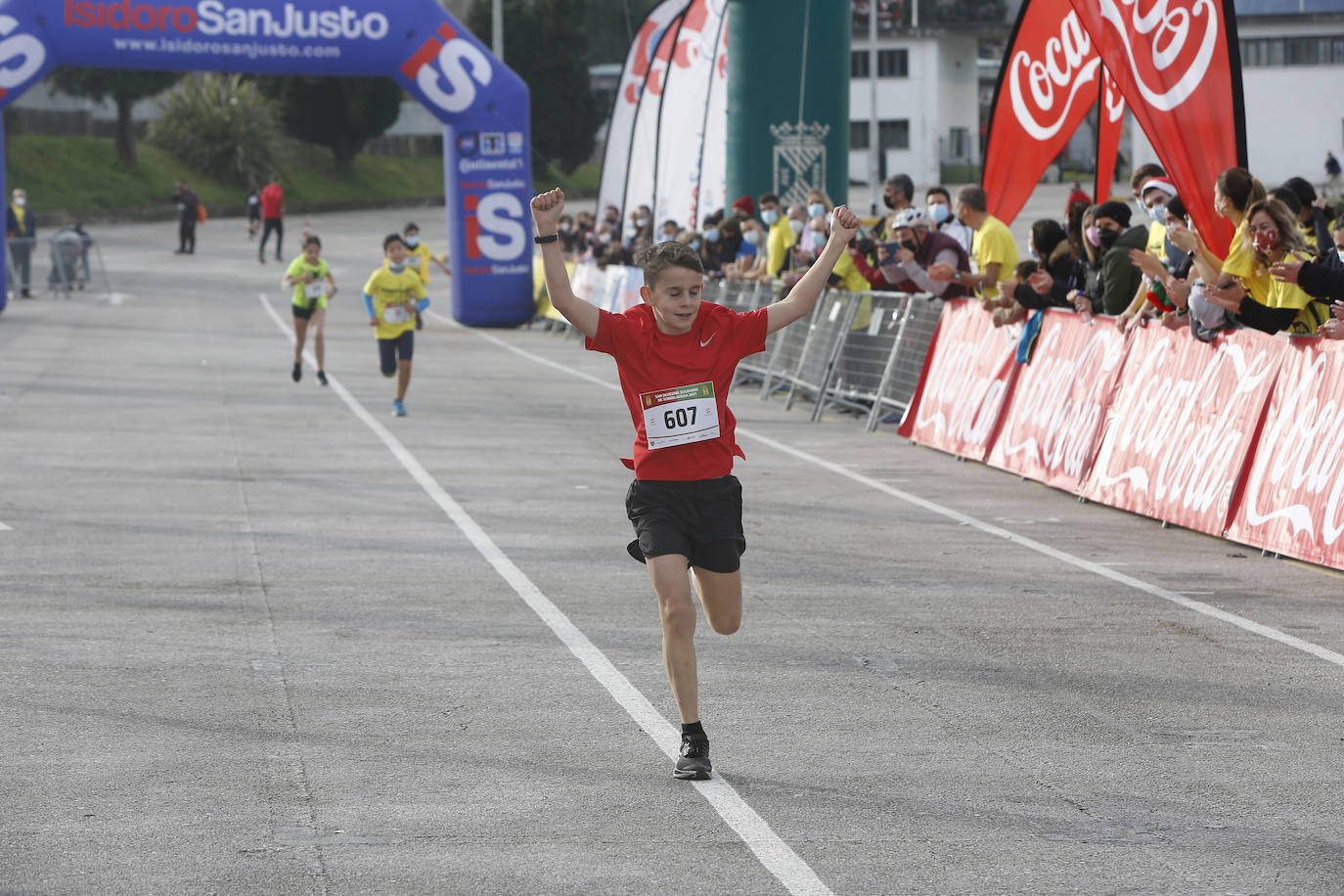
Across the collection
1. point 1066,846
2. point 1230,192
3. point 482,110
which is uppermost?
point 482,110

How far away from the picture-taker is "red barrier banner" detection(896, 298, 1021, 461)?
14573mm

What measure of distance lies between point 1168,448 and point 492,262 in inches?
857

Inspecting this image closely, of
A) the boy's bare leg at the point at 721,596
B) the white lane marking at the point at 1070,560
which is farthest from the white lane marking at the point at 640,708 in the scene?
the white lane marking at the point at 1070,560

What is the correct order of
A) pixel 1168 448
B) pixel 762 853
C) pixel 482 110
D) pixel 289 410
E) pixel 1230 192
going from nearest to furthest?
1. pixel 762 853
2. pixel 1230 192
3. pixel 1168 448
4. pixel 289 410
5. pixel 482 110

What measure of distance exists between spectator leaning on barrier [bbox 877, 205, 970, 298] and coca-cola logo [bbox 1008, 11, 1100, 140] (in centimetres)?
172

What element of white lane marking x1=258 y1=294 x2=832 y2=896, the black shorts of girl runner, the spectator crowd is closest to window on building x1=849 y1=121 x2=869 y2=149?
the spectator crowd

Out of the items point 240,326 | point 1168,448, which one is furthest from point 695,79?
point 1168,448

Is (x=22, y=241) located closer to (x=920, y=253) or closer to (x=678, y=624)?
(x=920, y=253)

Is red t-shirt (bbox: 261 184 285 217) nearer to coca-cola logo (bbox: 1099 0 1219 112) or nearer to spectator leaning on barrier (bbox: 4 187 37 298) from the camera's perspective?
spectator leaning on barrier (bbox: 4 187 37 298)

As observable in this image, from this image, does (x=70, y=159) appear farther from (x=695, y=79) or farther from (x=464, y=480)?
(x=464, y=480)

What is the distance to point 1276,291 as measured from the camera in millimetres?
10711

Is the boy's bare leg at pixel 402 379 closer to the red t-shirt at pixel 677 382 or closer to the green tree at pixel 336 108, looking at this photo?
the red t-shirt at pixel 677 382

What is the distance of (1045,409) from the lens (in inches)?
533

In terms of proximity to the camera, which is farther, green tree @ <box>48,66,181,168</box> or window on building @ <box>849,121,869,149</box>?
window on building @ <box>849,121,869,149</box>
